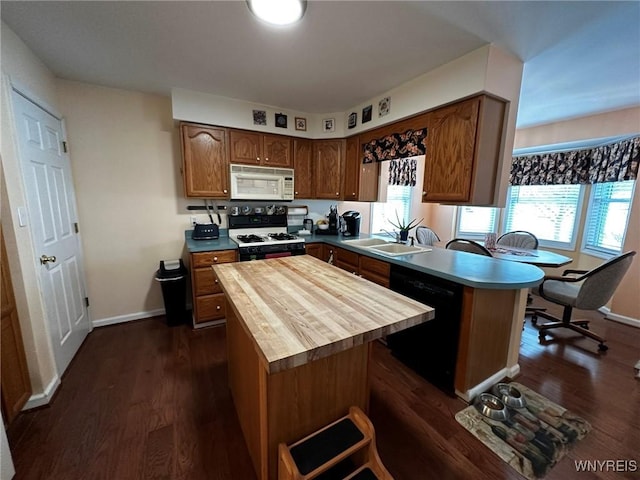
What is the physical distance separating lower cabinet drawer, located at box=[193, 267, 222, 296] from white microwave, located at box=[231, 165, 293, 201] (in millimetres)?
893

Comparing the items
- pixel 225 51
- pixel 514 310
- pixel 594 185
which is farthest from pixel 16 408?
pixel 594 185

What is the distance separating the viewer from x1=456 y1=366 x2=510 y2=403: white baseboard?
180cm

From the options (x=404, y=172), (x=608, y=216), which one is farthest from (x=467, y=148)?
(x=608, y=216)

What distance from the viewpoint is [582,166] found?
144 inches

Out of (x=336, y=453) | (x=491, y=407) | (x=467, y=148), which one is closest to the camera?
(x=336, y=453)

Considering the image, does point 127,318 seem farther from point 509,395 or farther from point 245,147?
point 509,395

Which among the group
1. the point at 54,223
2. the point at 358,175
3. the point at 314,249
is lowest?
the point at 314,249

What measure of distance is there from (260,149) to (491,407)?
3.18m

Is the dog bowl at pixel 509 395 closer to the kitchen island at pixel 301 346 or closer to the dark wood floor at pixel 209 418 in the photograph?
the dark wood floor at pixel 209 418

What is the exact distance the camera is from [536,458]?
1.42m

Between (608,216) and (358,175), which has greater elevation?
(358,175)

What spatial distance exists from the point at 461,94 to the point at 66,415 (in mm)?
3578

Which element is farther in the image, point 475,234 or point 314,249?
point 475,234

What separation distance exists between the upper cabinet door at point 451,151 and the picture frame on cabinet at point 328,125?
138cm
